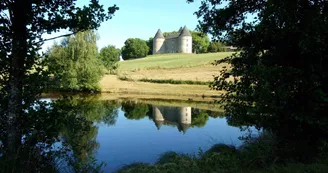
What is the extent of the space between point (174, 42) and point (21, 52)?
11562 cm

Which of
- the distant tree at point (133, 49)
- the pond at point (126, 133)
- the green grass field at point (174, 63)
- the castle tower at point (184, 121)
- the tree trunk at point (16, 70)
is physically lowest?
the castle tower at point (184, 121)

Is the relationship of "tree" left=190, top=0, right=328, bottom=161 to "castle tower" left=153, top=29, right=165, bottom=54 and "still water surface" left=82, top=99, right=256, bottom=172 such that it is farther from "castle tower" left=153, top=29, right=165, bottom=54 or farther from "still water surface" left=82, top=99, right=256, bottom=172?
"castle tower" left=153, top=29, right=165, bottom=54

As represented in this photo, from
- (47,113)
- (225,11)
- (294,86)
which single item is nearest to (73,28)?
(47,113)

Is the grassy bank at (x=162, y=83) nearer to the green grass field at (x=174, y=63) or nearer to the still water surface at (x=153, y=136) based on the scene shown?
the green grass field at (x=174, y=63)

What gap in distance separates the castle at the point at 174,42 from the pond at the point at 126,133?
88.0m

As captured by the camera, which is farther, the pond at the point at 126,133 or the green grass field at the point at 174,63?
the green grass field at the point at 174,63

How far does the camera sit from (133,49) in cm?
10569

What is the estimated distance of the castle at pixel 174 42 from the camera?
112 m

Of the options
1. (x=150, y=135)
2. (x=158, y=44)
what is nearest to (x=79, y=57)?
(x=150, y=135)

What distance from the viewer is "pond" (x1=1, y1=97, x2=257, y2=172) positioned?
205 inches

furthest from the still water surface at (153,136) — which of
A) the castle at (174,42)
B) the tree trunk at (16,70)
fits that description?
the castle at (174,42)

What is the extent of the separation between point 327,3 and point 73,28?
5.39 meters

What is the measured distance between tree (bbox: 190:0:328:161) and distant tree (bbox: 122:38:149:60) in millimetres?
99254

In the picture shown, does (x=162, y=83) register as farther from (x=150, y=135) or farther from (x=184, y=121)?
(x=150, y=135)
